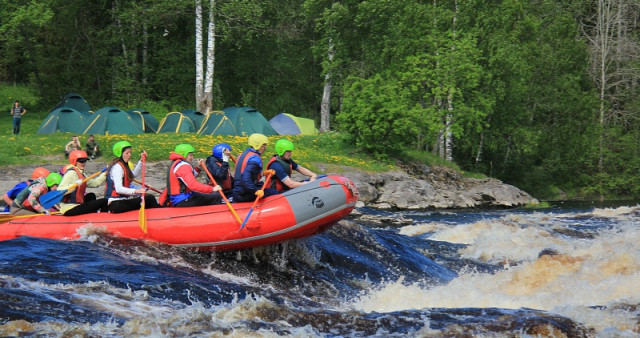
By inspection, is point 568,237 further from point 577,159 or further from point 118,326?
point 577,159

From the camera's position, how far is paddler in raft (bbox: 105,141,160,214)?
34.4ft

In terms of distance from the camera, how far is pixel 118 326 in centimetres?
665

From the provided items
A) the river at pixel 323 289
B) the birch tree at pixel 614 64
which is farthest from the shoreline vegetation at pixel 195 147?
the birch tree at pixel 614 64

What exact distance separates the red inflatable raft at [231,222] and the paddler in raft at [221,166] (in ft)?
3.45

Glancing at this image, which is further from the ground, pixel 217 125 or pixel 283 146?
pixel 283 146

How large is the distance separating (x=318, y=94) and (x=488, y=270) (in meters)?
29.6

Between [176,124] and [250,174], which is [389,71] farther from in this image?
[250,174]

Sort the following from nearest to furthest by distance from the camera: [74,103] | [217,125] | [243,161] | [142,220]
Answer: [142,220] < [243,161] < [217,125] < [74,103]

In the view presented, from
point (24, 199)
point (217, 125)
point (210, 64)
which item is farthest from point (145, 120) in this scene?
point (24, 199)

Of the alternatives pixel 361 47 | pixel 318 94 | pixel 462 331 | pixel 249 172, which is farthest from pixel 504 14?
pixel 462 331

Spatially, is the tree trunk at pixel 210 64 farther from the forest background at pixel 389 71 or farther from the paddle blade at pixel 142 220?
the paddle blade at pixel 142 220

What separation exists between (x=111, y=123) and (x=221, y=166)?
16.4m

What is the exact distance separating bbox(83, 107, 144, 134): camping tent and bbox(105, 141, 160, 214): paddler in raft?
1541cm

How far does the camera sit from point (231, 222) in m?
9.84
